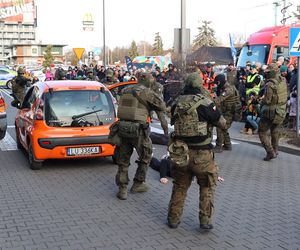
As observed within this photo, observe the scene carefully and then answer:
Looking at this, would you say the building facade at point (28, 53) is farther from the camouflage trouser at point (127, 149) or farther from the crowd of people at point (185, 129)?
the camouflage trouser at point (127, 149)

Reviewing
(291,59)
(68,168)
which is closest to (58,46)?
(291,59)

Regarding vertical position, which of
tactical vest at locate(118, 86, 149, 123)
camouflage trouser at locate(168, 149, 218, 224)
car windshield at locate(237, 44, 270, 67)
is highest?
car windshield at locate(237, 44, 270, 67)

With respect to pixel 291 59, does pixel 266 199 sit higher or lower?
lower

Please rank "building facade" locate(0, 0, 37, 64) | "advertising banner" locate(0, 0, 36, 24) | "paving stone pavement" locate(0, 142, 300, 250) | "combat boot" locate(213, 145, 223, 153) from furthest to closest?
"building facade" locate(0, 0, 37, 64), "advertising banner" locate(0, 0, 36, 24), "combat boot" locate(213, 145, 223, 153), "paving stone pavement" locate(0, 142, 300, 250)

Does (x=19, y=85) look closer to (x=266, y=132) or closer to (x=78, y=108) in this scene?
(x=78, y=108)

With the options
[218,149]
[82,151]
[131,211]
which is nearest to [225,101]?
[218,149]

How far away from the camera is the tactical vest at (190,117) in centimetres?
496

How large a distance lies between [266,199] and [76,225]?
2764mm

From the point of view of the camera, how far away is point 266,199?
21.7ft

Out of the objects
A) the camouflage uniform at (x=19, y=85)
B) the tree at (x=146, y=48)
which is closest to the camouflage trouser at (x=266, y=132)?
the camouflage uniform at (x=19, y=85)

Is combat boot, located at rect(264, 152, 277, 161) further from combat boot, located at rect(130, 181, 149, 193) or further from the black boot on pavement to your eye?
the black boot on pavement

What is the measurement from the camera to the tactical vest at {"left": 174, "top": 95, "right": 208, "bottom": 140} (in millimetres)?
4961

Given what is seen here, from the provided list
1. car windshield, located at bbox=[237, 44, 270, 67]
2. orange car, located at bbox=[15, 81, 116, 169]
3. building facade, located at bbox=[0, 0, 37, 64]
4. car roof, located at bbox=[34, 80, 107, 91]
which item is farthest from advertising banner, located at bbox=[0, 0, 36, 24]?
orange car, located at bbox=[15, 81, 116, 169]

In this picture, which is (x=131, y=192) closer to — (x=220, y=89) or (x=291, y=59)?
(x=220, y=89)
